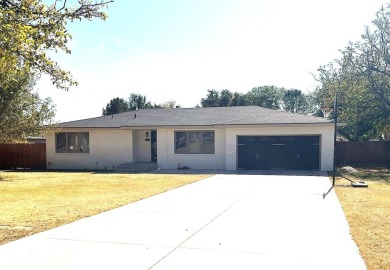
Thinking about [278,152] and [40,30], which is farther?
[278,152]

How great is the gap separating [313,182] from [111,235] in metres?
9.73

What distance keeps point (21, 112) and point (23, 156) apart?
23.4ft

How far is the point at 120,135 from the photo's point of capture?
844 inches

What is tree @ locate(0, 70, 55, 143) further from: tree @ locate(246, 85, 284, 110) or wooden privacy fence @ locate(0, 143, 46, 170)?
tree @ locate(246, 85, 284, 110)

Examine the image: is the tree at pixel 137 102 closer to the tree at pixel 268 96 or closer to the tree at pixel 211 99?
the tree at pixel 211 99

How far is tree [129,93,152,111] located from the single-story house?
4207 cm

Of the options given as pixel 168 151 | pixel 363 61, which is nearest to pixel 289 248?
pixel 168 151

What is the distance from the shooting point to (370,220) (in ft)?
22.9

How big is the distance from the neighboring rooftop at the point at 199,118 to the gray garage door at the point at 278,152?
104cm

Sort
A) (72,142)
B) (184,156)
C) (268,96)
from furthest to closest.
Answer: (268,96) → (72,142) → (184,156)

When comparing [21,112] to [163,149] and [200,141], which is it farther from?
[200,141]

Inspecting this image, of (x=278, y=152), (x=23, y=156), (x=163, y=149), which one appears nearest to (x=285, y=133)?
(x=278, y=152)

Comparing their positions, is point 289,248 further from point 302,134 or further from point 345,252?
point 302,134

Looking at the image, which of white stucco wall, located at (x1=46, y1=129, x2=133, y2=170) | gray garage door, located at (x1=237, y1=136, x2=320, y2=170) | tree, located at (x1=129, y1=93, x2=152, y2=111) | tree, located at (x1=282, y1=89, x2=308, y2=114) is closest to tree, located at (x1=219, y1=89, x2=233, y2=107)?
tree, located at (x1=129, y1=93, x2=152, y2=111)
